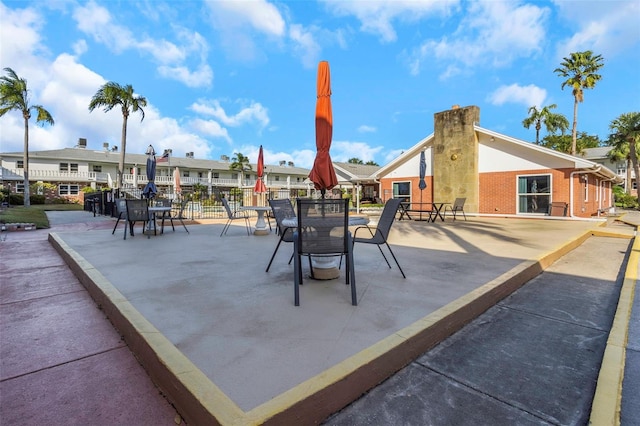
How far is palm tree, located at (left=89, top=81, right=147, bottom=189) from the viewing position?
2156 cm

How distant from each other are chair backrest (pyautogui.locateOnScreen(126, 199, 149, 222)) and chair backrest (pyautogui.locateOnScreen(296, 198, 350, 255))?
548 cm

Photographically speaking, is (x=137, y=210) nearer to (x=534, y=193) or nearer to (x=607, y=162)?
(x=534, y=193)

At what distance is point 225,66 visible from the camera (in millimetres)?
17016

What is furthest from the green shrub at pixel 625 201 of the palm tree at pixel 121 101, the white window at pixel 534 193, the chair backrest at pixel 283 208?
the palm tree at pixel 121 101

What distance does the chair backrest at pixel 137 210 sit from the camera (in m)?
6.94

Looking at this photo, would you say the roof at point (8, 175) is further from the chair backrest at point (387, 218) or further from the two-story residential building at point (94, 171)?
the chair backrest at point (387, 218)

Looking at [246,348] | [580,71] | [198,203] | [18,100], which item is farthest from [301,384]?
[580,71]

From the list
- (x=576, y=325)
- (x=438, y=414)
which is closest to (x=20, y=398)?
(x=438, y=414)

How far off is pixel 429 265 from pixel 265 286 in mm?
2359

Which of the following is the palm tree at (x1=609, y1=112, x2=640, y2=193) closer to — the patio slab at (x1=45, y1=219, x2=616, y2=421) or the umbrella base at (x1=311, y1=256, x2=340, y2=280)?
the patio slab at (x1=45, y1=219, x2=616, y2=421)

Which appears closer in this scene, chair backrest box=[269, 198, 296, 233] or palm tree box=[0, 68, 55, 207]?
chair backrest box=[269, 198, 296, 233]

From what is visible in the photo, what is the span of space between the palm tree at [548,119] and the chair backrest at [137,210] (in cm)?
3548

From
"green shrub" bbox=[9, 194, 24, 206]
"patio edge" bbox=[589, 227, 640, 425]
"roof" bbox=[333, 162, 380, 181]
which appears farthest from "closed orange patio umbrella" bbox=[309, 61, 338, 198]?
"green shrub" bbox=[9, 194, 24, 206]

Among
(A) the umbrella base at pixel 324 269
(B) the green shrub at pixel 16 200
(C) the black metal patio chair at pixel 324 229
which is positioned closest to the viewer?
(C) the black metal patio chair at pixel 324 229
